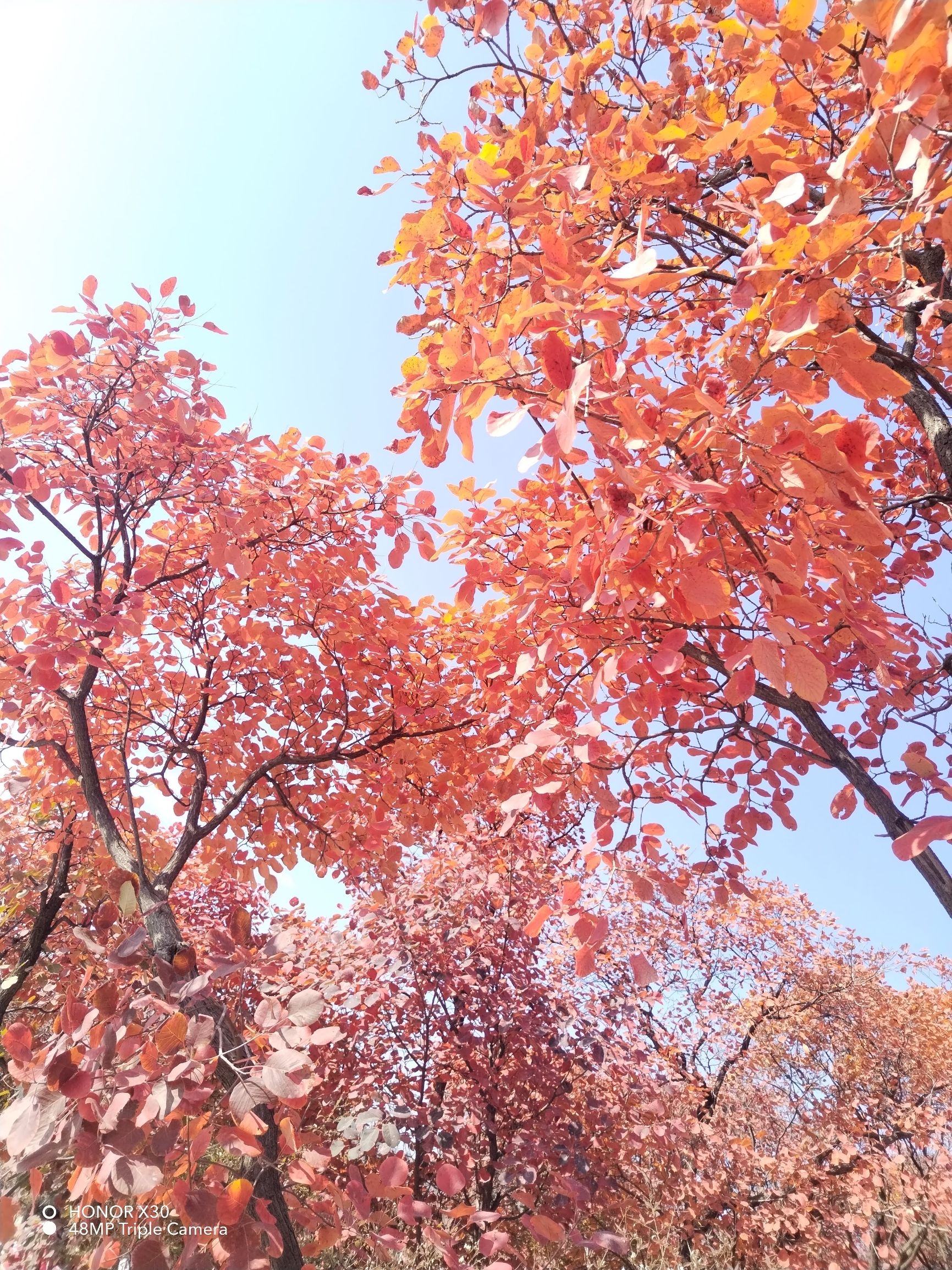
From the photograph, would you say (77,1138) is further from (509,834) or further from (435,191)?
(509,834)

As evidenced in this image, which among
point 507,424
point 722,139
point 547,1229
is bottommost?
point 547,1229

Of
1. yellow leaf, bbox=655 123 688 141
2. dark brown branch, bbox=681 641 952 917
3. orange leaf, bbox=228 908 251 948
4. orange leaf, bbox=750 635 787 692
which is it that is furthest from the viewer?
dark brown branch, bbox=681 641 952 917

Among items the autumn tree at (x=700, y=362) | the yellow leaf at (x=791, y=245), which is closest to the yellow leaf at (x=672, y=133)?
the autumn tree at (x=700, y=362)

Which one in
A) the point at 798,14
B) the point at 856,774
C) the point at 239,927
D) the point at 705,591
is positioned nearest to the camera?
the point at 705,591

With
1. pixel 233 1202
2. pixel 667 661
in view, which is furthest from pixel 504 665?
pixel 233 1202

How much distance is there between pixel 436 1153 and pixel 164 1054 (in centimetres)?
442

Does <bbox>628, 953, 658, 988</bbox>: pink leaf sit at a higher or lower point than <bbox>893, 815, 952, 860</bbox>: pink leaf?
lower

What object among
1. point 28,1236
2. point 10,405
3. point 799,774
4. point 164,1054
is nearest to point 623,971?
point 799,774

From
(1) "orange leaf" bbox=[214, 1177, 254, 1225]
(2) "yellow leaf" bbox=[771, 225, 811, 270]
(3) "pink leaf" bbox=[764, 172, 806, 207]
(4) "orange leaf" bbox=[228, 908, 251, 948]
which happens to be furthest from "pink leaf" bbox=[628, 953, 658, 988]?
(3) "pink leaf" bbox=[764, 172, 806, 207]

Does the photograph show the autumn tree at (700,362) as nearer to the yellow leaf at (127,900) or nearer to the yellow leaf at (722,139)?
the yellow leaf at (722,139)

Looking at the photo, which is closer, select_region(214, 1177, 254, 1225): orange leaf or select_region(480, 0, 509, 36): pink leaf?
select_region(214, 1177, 254, 1225): orange leaf

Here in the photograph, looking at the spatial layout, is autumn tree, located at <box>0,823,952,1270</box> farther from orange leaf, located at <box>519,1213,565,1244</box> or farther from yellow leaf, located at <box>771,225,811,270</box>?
yellow leaf, located at <box>771,225,811,270</box>

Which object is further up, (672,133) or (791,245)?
(672,133)

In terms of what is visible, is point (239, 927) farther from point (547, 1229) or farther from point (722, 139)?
point (722, 139)
